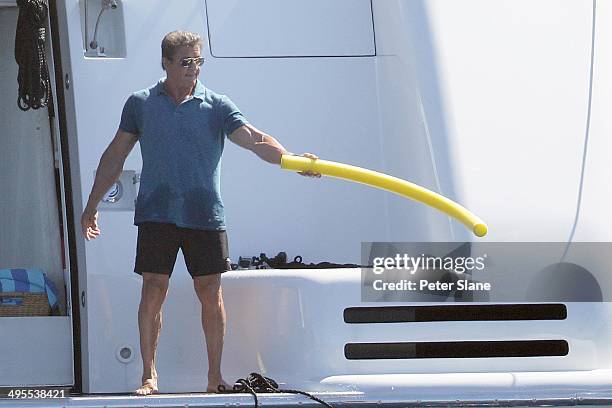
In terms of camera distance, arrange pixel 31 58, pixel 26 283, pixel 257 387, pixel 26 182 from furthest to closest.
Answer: pixel 26 182, pixel 26 283, pixel 31 58, pixel 257 387

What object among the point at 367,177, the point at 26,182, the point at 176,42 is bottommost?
the point at 367,177

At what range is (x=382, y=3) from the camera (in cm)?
534

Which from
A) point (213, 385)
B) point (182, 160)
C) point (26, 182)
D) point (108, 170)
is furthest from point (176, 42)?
point (26, 182)

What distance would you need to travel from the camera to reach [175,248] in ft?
15.6

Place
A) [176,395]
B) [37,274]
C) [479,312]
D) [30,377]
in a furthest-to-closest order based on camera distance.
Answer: [37,274]
[30,377]
[479,312]
[176,395]

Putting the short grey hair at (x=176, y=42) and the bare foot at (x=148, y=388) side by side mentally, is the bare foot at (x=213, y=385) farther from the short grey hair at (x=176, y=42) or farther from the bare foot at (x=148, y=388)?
the short grey hair at (x=176, y=42)

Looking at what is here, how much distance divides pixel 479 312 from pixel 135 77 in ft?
4.86

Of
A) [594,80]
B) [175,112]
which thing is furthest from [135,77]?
[594,80]

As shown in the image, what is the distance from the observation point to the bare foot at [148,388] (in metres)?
4.63

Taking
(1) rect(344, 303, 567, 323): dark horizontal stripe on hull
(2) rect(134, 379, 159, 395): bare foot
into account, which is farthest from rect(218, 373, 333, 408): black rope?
(1) rect(344, 303, 567, 323): dark horizontal stripe on hull

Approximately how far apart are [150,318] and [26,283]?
904 mm

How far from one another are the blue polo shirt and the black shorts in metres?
0.03

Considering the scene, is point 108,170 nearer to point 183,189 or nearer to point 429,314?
point 183,189

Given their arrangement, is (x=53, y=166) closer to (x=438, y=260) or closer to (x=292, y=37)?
(x=292, y=37)
